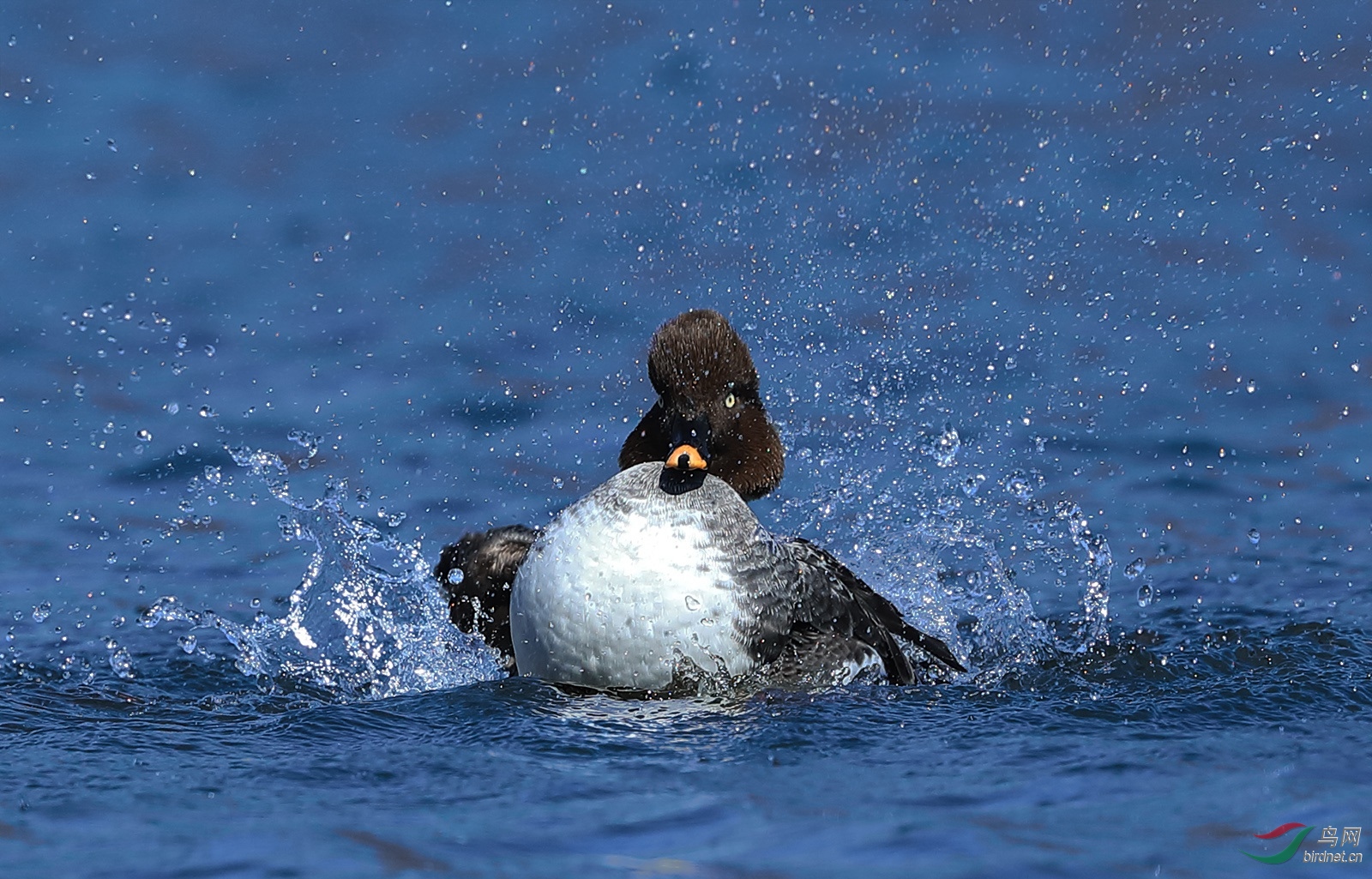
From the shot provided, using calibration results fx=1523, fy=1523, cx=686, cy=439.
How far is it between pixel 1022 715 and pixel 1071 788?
0.79 m

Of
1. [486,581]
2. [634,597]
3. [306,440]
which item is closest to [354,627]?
[486,581]

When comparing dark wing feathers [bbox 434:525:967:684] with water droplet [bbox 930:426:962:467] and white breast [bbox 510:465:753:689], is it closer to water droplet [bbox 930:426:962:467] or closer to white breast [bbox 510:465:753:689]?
white breast [bbox 510:465:753:689]

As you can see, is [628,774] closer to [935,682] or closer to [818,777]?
[818,777]

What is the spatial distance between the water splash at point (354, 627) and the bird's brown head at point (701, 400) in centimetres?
98

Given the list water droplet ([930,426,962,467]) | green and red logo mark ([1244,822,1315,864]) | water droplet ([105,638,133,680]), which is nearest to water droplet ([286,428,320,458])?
water droplet ([105,638,133,680])

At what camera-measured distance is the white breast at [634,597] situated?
15.0ft

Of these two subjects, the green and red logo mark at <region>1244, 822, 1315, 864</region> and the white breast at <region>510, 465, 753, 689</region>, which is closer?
the green and red logo mark at <region>1244, 822, 1315, 864</region>

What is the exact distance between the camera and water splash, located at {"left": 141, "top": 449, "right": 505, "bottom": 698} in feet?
17.9

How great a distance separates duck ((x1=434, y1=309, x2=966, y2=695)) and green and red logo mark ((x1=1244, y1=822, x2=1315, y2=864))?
62.9 inches

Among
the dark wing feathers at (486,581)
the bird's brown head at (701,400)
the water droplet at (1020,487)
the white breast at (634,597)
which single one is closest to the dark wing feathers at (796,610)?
the dark wing feathers at (486,581)

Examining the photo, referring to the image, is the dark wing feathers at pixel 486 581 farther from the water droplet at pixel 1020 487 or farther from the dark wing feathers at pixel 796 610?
the water droplet at pixel 1020 487

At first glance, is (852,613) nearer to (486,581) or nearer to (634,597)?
(634,597)

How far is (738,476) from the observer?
5652mm

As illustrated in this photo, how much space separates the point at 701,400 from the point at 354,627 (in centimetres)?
198
